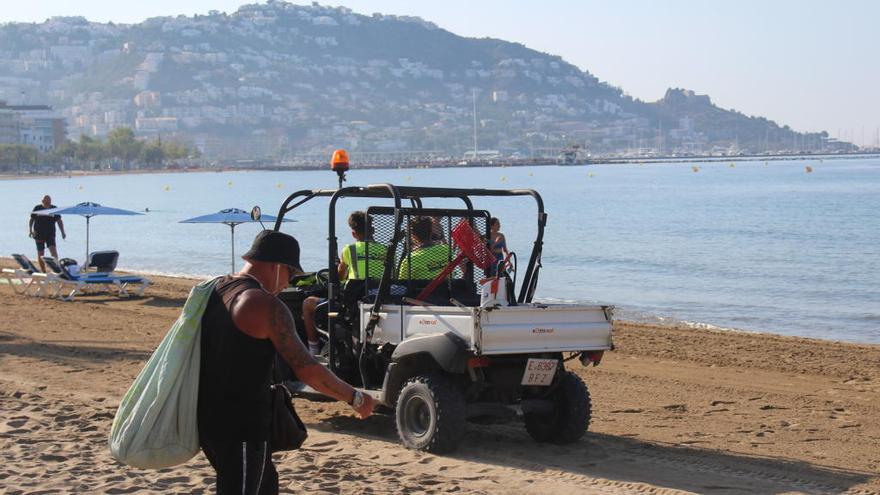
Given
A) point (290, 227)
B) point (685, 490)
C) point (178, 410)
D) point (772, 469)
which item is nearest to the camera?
point (178, 410)

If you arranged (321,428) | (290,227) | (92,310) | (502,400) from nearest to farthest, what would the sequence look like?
1. (502,400)
2. (321,428)
3. (92,310)
4. (290,227)

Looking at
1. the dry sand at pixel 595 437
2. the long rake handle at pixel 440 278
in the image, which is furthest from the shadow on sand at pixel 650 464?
the long rake handle at pixel 440 278

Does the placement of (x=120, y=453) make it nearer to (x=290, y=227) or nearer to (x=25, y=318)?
(x=25, y=318)

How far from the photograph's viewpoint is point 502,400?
849 cm

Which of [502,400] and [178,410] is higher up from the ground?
[178,410]

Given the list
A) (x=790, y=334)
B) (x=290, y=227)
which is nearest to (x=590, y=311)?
(x=790, y=334)

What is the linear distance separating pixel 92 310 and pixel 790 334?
35.5ft

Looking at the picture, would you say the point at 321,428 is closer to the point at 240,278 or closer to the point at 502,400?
the point at 502,400

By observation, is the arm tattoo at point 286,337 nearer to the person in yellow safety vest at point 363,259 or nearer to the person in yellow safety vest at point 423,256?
the person in yellow safety vest at point 363,259

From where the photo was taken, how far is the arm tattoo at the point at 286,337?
474 centimetres

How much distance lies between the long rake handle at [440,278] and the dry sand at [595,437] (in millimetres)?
1068

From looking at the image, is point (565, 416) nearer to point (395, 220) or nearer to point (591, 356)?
point (591, 356)

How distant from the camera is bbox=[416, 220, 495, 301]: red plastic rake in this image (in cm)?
844

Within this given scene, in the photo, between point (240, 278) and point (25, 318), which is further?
point (25, 318)
